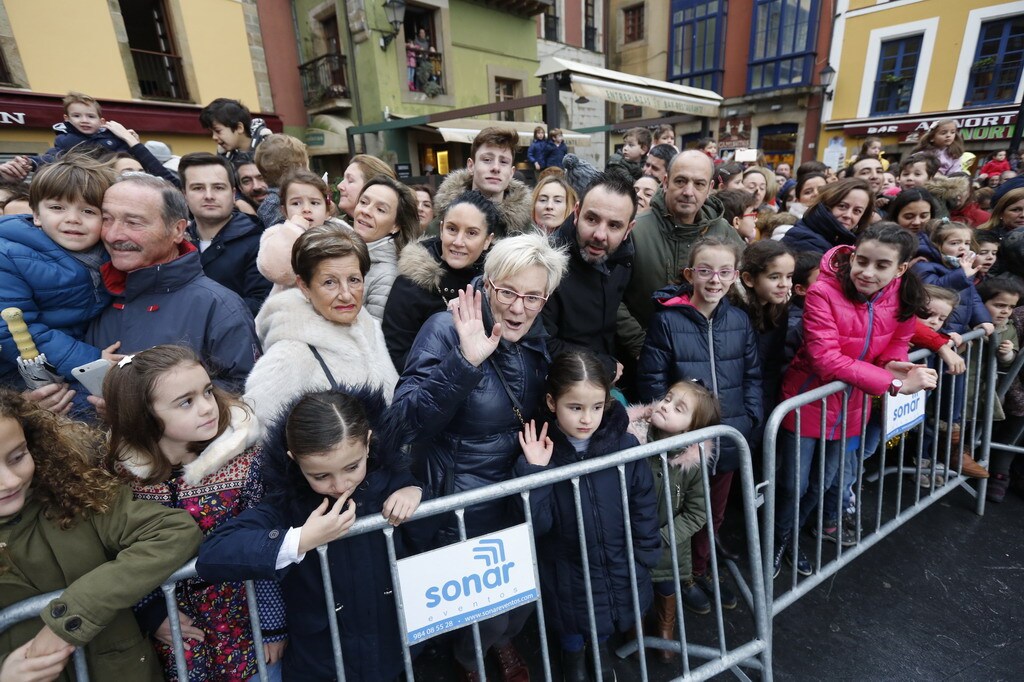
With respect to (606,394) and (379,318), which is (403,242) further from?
(606,394)

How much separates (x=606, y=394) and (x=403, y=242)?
1.60 m

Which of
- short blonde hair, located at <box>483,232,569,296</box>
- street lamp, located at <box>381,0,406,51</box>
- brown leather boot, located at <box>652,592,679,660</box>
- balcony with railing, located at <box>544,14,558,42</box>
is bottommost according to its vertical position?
brown leather boot, located at <box>652,592,679,660</box>

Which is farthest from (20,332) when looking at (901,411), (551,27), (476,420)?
(551,27)

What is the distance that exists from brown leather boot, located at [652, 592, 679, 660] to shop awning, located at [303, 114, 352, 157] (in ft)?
45.6

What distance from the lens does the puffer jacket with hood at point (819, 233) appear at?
3576 millimetres

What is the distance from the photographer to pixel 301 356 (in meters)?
1.87

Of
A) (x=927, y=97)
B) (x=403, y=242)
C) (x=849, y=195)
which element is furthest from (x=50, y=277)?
(x=927, y=97)

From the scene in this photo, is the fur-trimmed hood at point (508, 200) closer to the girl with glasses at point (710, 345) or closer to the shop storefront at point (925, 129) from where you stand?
the girl with glasses at point (710, 345)

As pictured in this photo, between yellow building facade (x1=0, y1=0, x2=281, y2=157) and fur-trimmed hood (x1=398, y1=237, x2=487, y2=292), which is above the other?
yellow building facade (x1=0, y1=0, x2=281, y2=157)

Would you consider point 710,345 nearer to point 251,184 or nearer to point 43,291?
point 43,291

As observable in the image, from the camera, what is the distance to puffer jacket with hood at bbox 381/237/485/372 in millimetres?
2402

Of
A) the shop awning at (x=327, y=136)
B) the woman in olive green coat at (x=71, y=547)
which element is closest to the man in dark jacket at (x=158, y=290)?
the woman in olive green coat at (x=71, y=547)

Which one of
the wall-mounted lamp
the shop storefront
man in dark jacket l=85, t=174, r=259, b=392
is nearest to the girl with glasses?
man in dark jacket l=85, t=174, r=259, b=392

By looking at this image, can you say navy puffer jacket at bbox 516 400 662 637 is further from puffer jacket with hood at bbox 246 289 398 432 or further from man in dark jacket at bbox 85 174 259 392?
man in dark jacket at bbox 85 174 259 392
